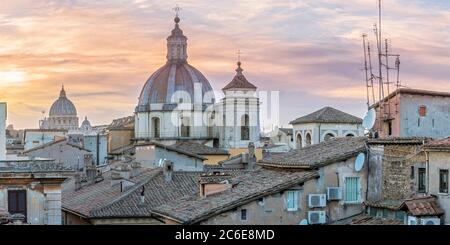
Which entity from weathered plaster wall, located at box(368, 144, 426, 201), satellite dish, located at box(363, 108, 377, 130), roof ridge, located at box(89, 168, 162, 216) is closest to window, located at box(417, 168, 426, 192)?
weathered plaster wall, located at box(368, 144, 426, 201)

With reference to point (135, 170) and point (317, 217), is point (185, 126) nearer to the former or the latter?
point (135, 170)

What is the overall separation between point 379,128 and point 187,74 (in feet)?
51.4

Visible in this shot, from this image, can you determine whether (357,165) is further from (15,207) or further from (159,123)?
(159,123)

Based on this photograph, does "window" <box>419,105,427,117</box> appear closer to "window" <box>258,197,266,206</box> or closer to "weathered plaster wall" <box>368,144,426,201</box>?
"weathered plaster wall" <box>368,144,426,201</box>

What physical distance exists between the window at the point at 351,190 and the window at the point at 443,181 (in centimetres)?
114

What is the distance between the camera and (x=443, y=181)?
5.39 meters

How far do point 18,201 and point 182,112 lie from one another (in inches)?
599

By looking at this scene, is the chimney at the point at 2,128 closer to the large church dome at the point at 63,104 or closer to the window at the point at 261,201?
the large church dome at the point at 63,104

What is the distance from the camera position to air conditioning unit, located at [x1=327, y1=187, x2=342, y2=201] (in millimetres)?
6418

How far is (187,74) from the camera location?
878 inches

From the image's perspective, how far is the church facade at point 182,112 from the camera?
17.4 meters

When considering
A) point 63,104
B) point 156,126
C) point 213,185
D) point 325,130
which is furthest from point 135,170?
point 156,126

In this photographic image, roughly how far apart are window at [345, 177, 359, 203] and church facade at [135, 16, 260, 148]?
9780 millimetres
